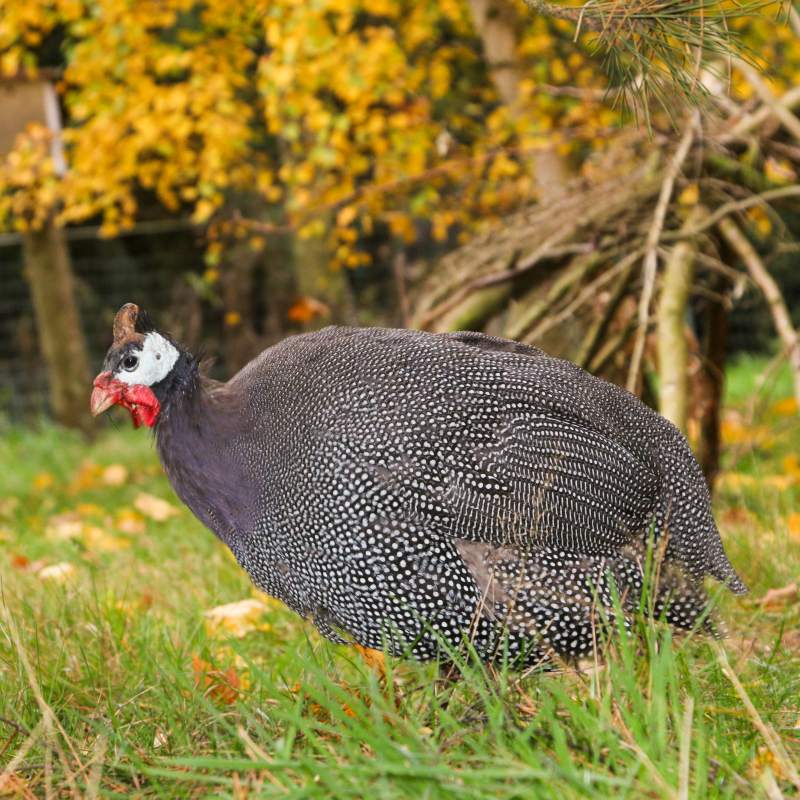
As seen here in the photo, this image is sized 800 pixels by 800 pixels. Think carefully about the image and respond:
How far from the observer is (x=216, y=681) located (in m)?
2.57

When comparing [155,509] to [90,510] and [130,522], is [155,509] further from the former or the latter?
[90,510]

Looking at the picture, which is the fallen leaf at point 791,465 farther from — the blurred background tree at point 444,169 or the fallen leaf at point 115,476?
the fallen leaf at point 115,476

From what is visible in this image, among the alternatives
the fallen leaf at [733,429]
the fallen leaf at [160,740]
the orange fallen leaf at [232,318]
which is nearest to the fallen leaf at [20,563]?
the fallen leaf at [160,740]

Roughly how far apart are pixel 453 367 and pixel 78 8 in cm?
427

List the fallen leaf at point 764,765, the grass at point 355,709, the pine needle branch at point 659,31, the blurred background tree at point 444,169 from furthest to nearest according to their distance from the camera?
the blurred background tree at point 444,169, the pine needle branch at point 659,31, the fallen leaf at point 764,765, the grass at point 355,709

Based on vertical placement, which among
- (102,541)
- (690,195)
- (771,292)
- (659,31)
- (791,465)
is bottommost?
(791,465)

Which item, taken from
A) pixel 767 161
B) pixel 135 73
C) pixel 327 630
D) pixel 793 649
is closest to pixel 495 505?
pixel 327 630

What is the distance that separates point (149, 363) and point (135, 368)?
3 cm

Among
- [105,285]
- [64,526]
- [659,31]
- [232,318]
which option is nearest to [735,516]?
[659,31]

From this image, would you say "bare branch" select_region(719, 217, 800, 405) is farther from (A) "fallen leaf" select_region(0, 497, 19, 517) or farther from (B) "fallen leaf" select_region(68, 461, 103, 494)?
(B) "fallen leaf" select_region(68, 461, 103, 494)

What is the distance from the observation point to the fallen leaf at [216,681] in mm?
2461

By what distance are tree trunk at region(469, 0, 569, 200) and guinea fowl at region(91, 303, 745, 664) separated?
329 centimetres

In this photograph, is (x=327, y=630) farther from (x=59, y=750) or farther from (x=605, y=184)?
(x=605, y=184)

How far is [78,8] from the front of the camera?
19.7ft
